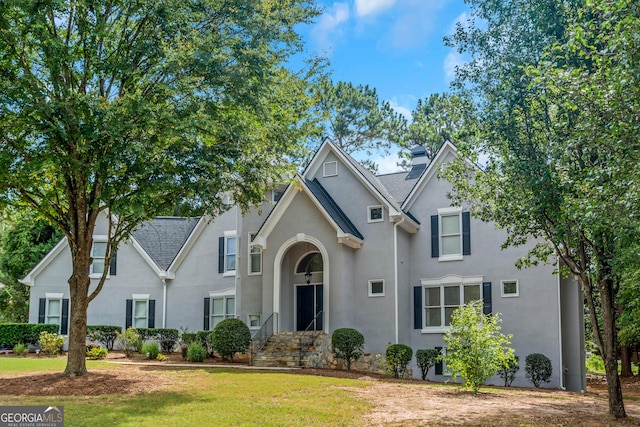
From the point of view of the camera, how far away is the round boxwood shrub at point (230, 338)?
74.8ft

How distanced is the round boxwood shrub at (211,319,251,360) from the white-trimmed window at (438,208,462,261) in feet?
26.3

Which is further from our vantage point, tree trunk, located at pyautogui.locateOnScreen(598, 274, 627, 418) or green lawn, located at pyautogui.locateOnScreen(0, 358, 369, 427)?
tree trunk, located at pyautogui.locateOnScreen(598, 274, 627, 418)

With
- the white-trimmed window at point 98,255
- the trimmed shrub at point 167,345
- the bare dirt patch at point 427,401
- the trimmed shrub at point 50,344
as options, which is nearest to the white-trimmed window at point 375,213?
the bare dirt patch at point 427,401

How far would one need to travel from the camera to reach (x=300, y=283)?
82.1 feet

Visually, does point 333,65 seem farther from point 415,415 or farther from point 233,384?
point 415,415

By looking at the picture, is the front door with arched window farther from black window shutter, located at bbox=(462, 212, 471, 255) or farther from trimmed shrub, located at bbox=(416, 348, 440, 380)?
black window shutter, located at bbox=(462, 212, 471, 255)

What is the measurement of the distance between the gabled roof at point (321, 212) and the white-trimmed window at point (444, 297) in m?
3.31

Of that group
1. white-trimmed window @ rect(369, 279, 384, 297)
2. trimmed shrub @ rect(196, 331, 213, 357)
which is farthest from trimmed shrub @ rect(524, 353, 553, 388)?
trimmed shrub @ rect(196, 331, 213, 357)

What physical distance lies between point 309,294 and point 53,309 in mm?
12918

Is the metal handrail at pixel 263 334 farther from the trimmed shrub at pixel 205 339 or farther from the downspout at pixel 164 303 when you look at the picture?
the downspout at pixel 164 303

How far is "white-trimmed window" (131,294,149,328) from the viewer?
2980 centimetres

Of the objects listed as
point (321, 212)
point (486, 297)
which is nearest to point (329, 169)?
point (321, 212)

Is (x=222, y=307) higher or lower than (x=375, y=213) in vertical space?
lower

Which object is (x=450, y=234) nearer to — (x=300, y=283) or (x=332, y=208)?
(x=332, y=208)
